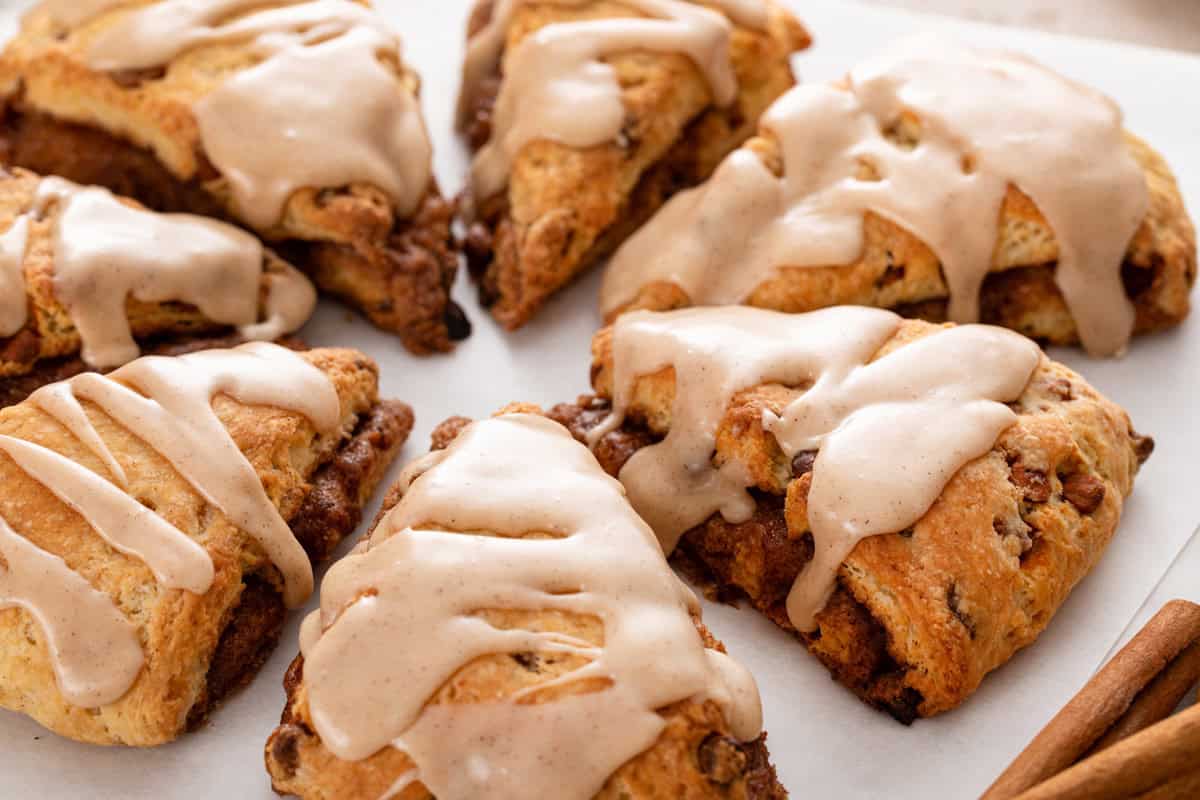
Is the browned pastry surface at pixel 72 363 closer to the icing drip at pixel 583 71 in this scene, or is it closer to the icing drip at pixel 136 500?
the icing drip at pixel 136 500

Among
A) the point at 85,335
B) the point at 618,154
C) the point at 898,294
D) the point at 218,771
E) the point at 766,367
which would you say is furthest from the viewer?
the point at 618,154

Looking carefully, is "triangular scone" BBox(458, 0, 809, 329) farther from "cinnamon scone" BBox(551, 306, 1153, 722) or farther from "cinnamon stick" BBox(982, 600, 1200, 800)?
"cinnamon stick" BBox(982, 600, 1200, 800)

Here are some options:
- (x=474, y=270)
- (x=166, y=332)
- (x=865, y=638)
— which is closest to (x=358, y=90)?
(x=474, y=270)

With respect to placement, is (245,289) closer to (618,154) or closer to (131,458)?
(131,458)

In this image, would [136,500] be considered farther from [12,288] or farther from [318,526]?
[12,288]

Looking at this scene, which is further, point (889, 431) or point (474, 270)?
point (474, 270)

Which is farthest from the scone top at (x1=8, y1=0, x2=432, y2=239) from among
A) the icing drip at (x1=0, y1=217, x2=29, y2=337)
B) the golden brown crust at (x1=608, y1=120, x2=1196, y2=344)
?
the golden brown crust at (x1=608, y1=120, x2=1196, y2=344)
